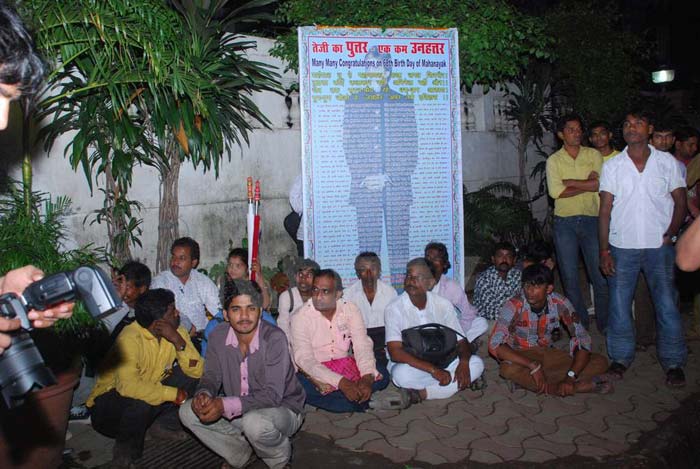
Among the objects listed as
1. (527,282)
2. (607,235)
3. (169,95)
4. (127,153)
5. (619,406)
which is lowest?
(619,406)

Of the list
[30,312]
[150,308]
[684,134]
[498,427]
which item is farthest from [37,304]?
[684,134]

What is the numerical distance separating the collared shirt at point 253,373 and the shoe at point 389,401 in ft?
2.97

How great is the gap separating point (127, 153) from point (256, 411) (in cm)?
268

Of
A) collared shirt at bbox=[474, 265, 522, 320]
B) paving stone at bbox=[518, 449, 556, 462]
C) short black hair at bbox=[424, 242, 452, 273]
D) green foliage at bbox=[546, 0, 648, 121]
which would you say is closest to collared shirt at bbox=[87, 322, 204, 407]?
paving stone at bbox=[518, 449, 556, 462]

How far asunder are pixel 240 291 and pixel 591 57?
816 centimetres

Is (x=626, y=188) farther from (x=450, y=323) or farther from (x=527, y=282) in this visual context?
(x=450, y=323)

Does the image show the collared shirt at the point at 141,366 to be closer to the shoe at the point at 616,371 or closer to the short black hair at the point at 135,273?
the short black hair at the point at 135,273

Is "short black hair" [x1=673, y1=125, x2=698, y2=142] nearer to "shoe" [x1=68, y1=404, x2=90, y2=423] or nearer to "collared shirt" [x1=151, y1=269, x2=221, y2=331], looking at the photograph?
"collared shirt" [x1=151, y1=269, x2=221, y2=331]

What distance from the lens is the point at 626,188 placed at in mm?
5398

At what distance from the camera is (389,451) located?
425cm

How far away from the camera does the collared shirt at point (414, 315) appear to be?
5.23m

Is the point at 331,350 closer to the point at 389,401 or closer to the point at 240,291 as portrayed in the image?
the point at 389,401

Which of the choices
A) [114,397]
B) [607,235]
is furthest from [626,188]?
[114,397]

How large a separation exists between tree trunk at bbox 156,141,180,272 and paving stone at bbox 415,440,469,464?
9.87 ft
